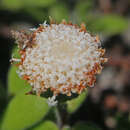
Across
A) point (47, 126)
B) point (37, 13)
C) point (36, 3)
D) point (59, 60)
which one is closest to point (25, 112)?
point (47, 126)

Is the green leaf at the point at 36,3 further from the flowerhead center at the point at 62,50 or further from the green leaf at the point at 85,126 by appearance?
the flowerhead center at the point at 62,50

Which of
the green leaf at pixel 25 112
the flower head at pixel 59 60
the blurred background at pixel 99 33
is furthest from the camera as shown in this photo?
the blurred background at pixel 99 33

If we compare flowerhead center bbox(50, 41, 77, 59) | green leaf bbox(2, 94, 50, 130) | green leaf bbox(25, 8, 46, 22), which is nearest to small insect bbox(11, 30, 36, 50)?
flowerhead center bbox(50, 41, 77, 59)

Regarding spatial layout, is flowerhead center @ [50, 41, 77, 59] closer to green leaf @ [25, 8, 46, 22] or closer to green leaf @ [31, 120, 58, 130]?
green leaf @ [31, 120, 58, 130]

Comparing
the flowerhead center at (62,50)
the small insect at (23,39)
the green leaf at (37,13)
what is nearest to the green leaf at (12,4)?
the green leaf at (37,13)

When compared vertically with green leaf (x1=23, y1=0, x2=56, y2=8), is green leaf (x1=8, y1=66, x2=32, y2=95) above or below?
below

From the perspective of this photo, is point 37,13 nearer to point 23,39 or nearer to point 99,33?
point 99,33
